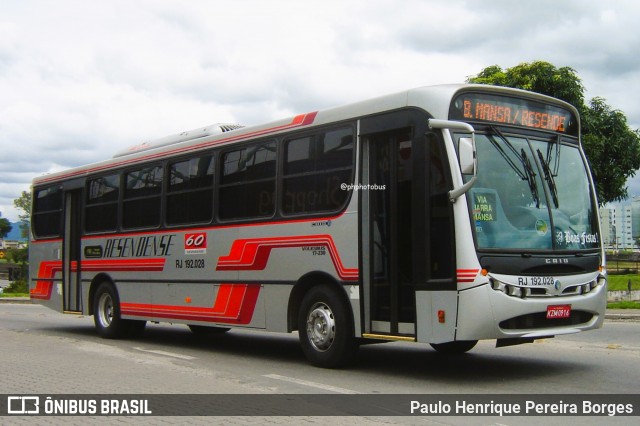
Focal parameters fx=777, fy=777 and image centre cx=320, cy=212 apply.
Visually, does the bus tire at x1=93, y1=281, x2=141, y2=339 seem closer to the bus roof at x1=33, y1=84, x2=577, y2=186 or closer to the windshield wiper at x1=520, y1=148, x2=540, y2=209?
the bus roof at x1=33, y1=84, x2=577, y2=186

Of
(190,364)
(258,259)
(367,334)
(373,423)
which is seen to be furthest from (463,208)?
(190,364)

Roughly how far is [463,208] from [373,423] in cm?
272

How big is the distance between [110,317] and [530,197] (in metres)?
9.13

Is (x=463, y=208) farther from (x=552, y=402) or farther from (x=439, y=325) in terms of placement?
(x=552, y=402)

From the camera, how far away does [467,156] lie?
816 centimetres

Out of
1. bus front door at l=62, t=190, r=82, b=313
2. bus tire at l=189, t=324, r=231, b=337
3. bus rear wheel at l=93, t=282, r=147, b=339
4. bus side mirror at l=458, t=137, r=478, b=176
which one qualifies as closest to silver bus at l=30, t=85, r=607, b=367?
bus side mirror at l=458, t=137, r=478, b=176

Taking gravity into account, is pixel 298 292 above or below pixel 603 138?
below

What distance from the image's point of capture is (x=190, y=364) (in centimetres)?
1070

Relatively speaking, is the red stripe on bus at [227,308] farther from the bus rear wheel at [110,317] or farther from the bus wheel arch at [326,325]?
the bus rear wheel at [110,317]

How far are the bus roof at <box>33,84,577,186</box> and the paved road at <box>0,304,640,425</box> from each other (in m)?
3.17

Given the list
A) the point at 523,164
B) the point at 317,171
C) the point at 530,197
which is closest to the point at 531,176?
the point at 523,164

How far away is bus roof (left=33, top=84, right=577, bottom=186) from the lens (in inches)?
346

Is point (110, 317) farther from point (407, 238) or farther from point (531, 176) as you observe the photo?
point (531, 176)

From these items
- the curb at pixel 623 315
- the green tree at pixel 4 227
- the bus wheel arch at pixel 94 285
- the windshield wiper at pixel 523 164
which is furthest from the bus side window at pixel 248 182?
the green tree at pixel 4 227
